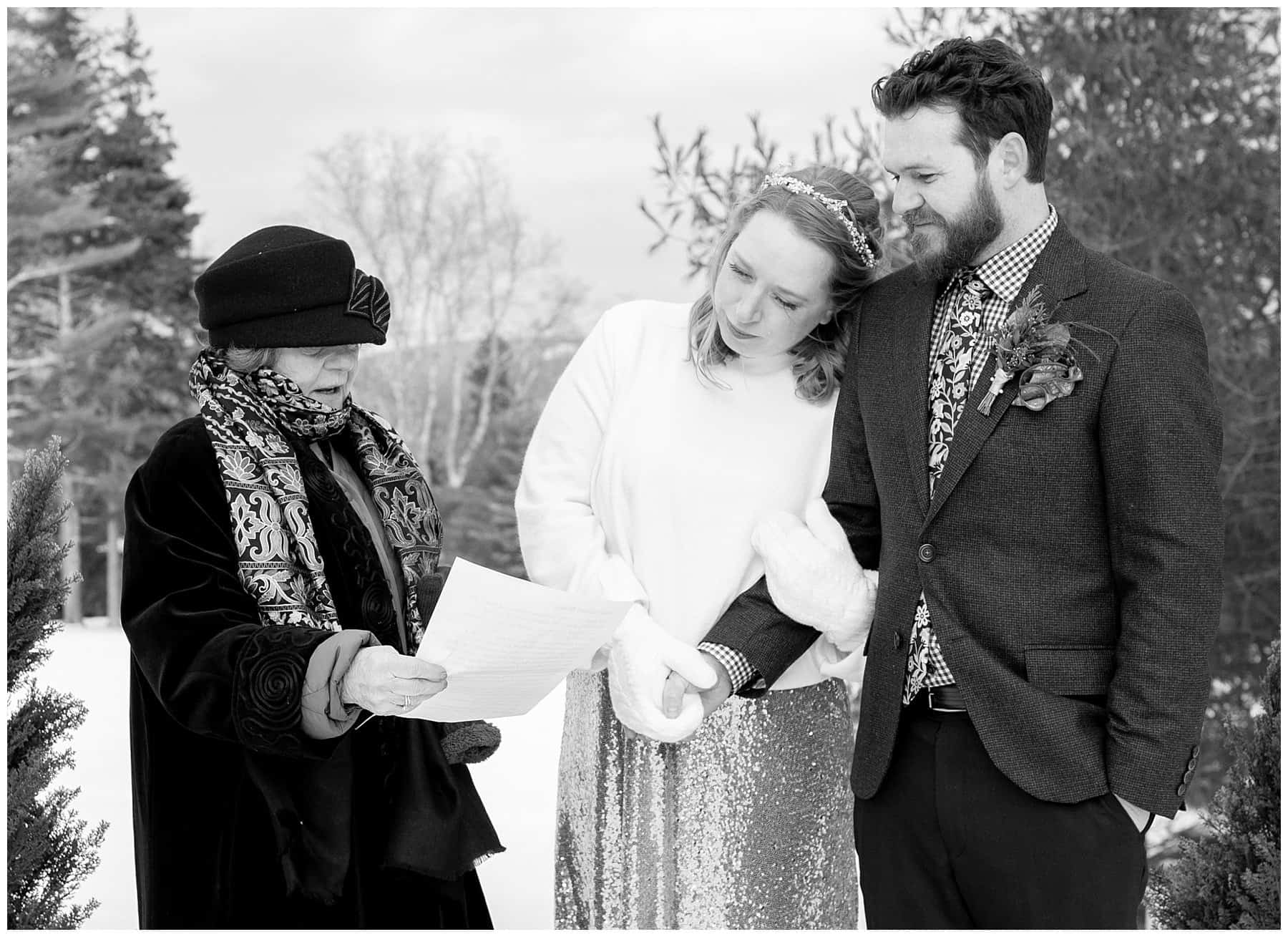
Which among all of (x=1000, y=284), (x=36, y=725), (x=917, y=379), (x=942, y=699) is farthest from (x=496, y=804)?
(x=1000, y=284)

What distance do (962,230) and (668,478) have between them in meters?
0.70

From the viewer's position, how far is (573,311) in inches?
642

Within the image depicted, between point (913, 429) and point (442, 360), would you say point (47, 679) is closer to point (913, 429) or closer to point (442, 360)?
point (913, 429)

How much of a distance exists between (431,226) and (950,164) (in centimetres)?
1451

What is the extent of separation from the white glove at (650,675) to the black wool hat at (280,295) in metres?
0.74

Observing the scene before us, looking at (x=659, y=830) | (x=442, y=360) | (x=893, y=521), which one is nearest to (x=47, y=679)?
(x=659, y=830)

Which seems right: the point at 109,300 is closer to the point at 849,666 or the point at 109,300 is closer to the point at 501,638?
the point at 849,666

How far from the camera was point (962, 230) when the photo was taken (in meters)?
2.18

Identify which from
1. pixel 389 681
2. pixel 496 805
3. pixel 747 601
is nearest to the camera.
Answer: pixel 389 681

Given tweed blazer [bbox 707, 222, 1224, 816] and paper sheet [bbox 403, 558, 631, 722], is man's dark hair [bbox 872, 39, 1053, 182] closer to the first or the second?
tweed blazer [bbox 707, 222, 1224, 816]

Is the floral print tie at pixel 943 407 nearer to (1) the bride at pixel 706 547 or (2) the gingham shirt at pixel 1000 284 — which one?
(2) the gingham shirt at pixel 1000 284

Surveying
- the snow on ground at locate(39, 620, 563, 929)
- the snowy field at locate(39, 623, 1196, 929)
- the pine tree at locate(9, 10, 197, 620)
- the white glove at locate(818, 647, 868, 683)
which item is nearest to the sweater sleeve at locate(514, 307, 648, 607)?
the white glove at locate(818, 647, 868, 683)

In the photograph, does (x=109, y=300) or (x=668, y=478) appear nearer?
(x=668, y=478)

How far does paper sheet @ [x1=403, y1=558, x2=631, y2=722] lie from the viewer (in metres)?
1.83
